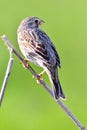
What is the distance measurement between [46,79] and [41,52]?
324 centimetres

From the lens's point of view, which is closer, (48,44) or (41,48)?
(41,48)

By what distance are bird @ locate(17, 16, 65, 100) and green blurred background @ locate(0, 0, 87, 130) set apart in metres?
1.97

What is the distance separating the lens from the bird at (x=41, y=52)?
7.77 m

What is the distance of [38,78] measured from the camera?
7.42m

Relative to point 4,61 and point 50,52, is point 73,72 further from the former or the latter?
point 50,52

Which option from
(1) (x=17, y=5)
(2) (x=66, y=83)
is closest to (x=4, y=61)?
(2) (x=66, y=83)

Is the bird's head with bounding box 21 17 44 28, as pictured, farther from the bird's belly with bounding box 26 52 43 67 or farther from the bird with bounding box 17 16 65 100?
the bird's belly with bounding box 26 52 43 67

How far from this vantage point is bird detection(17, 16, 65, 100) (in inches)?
306

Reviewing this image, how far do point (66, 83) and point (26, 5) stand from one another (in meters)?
2.79

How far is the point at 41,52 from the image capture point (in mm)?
7922

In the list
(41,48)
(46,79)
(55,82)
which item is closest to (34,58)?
(41,48)

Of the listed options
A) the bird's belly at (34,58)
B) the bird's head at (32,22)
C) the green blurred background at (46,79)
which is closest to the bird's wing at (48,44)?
the bird's belly at (34,58)

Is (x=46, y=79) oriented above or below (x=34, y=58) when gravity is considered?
below

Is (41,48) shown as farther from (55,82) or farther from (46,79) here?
(46,79)
